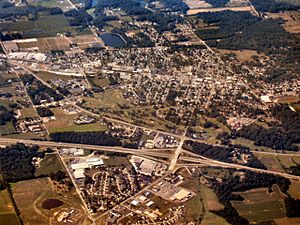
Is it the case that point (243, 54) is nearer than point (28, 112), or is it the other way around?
point (28, 112)

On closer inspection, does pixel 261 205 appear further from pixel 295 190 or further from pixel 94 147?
pixel 94 147

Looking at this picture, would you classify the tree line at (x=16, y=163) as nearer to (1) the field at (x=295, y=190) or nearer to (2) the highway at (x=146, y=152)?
(2) the highway at (x=146, y=152)

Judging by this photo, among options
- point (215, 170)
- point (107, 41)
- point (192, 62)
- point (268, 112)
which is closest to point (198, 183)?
point (215, 170)

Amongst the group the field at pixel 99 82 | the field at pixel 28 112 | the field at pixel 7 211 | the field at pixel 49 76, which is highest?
the field at pixel 7 211

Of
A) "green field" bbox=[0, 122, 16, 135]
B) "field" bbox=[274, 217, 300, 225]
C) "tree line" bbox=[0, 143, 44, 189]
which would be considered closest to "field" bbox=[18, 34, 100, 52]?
"green field" bbox=[0, 122, 16, 135]

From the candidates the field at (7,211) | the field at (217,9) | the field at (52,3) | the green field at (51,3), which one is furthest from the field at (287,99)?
the green field at (51,3)

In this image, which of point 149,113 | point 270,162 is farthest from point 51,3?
point 270,162
